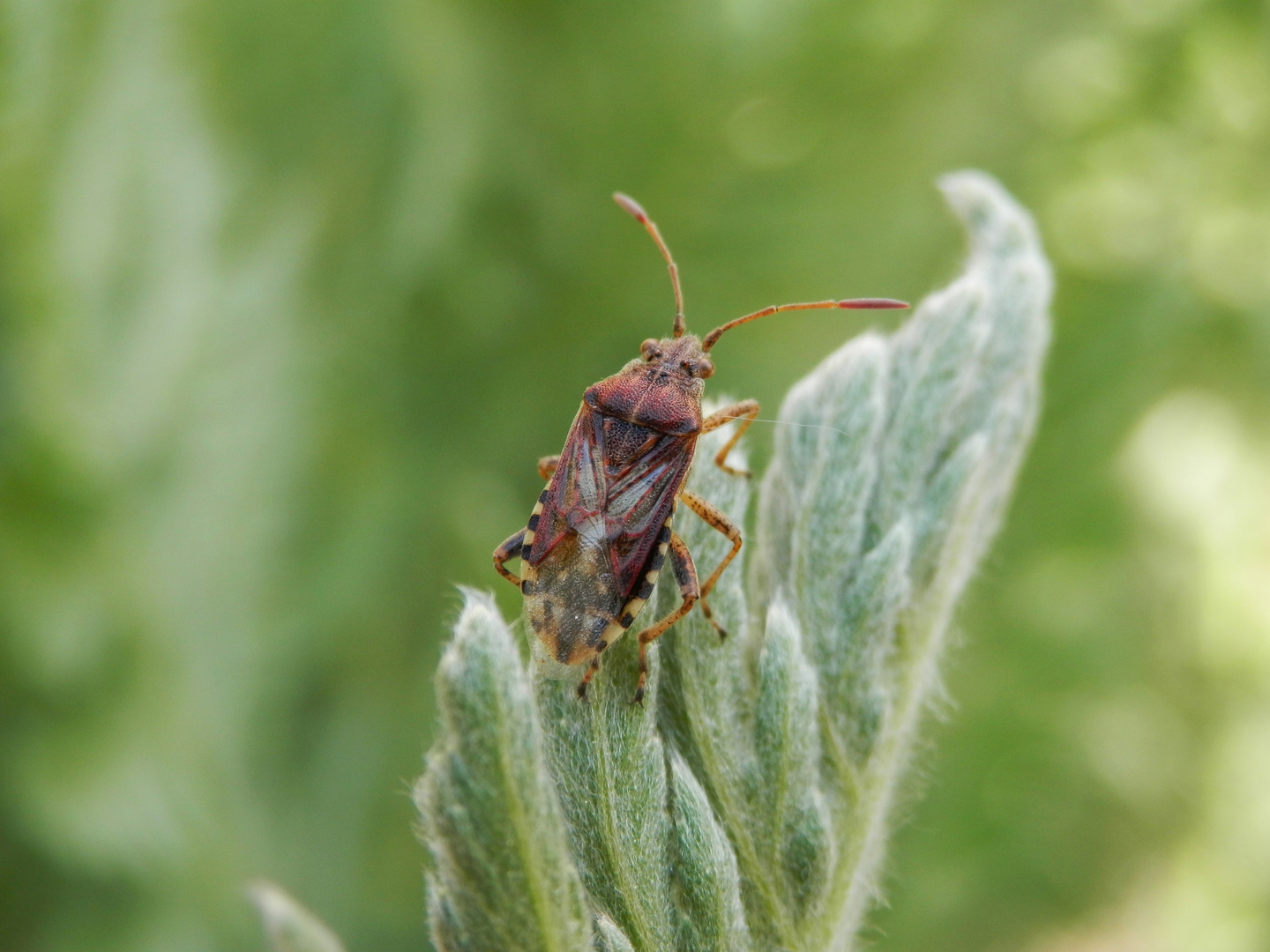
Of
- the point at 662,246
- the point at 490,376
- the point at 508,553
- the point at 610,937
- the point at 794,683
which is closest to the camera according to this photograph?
the point at 610,937

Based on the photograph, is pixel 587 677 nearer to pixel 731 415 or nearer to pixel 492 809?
pixel 492 809

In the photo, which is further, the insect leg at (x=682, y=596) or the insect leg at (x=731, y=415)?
the insect leg at (x=731, y=415)

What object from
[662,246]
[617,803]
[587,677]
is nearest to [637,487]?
[662,246]

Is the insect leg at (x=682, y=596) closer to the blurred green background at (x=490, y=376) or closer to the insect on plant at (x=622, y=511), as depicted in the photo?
the insect on plant at (x=622, y=511)

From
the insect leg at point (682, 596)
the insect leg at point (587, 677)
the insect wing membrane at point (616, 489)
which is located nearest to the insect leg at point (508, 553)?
the insect wing membrane at point (616, 489)

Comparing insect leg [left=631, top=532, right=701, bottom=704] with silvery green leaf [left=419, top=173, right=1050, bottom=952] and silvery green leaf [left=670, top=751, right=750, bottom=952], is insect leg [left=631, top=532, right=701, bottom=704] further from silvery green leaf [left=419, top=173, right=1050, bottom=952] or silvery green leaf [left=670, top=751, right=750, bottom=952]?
silvery green leaf [left=670, top=751, right=750, bottom=952]

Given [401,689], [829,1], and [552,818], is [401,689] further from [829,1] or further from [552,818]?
[829,1]

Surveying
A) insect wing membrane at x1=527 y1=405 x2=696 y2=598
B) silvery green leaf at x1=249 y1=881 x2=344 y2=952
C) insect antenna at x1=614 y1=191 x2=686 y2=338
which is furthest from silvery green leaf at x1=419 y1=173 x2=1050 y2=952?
insect antenna at x1=614 y1=191 x2=686 y2=338

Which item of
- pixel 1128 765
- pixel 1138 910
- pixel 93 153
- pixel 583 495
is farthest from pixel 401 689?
pixel 1138 910
